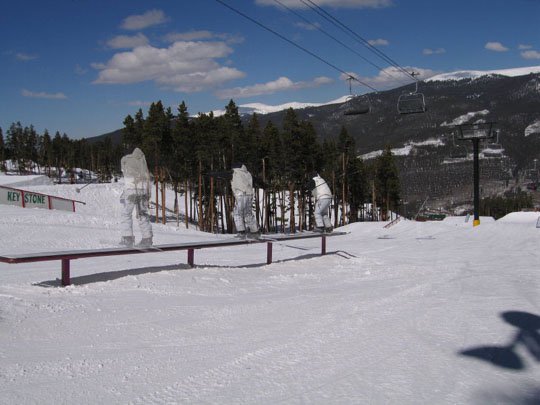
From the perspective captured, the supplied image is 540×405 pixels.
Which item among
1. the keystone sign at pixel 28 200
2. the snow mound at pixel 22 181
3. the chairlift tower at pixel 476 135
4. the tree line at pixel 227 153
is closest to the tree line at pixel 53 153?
the snow mound at pixel 22 181

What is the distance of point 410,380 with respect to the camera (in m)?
4.15

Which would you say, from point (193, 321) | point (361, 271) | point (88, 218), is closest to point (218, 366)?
point (193, 321)

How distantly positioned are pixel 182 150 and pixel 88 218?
85.0 ft

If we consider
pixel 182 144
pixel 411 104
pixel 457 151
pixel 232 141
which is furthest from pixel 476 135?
pixel 182 144

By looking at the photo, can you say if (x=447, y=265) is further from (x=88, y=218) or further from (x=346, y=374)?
(x=88, y=218)

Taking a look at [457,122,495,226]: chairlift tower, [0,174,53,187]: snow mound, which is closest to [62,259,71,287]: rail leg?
[457,122,495,226]: chairlift tower

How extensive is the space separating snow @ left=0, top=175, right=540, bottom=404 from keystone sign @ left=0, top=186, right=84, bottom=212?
21474 millimetres

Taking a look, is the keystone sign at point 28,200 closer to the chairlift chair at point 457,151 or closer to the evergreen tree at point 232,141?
the evergreen tree at point 232,141

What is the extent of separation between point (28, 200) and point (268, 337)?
95.1ft

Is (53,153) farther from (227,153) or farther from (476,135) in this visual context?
(476,135)

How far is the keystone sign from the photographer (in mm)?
28922

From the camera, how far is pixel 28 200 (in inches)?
1187

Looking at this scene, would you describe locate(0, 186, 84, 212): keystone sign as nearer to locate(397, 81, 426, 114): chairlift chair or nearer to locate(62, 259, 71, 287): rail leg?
locate(397, 81, 426, 114): chairlift chair

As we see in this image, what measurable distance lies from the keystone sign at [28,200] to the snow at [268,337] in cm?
2147
